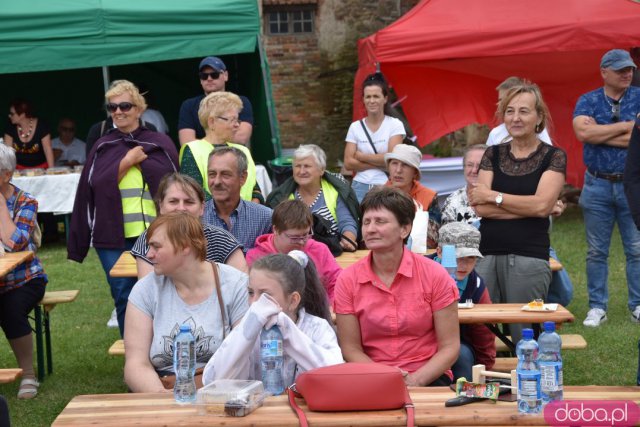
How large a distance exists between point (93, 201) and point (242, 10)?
4335 mm

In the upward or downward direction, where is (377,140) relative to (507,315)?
upward

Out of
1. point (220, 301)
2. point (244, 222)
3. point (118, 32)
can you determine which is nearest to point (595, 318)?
point (244, 222)

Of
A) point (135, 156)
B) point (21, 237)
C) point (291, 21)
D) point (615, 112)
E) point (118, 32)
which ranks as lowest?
point (21, 237)

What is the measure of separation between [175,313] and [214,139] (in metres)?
2.45

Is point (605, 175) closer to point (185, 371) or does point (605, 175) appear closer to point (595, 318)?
point (595, 318)

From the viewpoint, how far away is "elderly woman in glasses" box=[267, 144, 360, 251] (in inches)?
248

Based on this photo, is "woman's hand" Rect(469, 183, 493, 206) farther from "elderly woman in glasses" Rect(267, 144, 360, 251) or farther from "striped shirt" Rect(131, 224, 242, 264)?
"striped shirt" Rect(131, 224, 242, 264)

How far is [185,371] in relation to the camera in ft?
11.4

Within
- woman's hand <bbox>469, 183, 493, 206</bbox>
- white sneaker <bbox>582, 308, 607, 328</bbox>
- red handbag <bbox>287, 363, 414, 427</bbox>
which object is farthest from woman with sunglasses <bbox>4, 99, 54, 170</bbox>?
red handbag <bbox>287, 363, 414, 427</bbox>

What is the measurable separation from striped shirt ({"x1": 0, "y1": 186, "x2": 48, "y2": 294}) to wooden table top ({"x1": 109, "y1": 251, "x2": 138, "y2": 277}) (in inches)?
19.8

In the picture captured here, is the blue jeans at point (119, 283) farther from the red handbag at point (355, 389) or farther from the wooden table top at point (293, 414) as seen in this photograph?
the red handbag at point (355, 389)

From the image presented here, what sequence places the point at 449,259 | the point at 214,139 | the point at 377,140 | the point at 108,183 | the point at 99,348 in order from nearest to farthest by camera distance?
the point at 449,259 < the point at 108,183 < the point at 214,139 < the point at 99,348 < the point at 377,140

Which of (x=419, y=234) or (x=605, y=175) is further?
(x=605, y=175)

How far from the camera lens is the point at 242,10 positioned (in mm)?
10141
